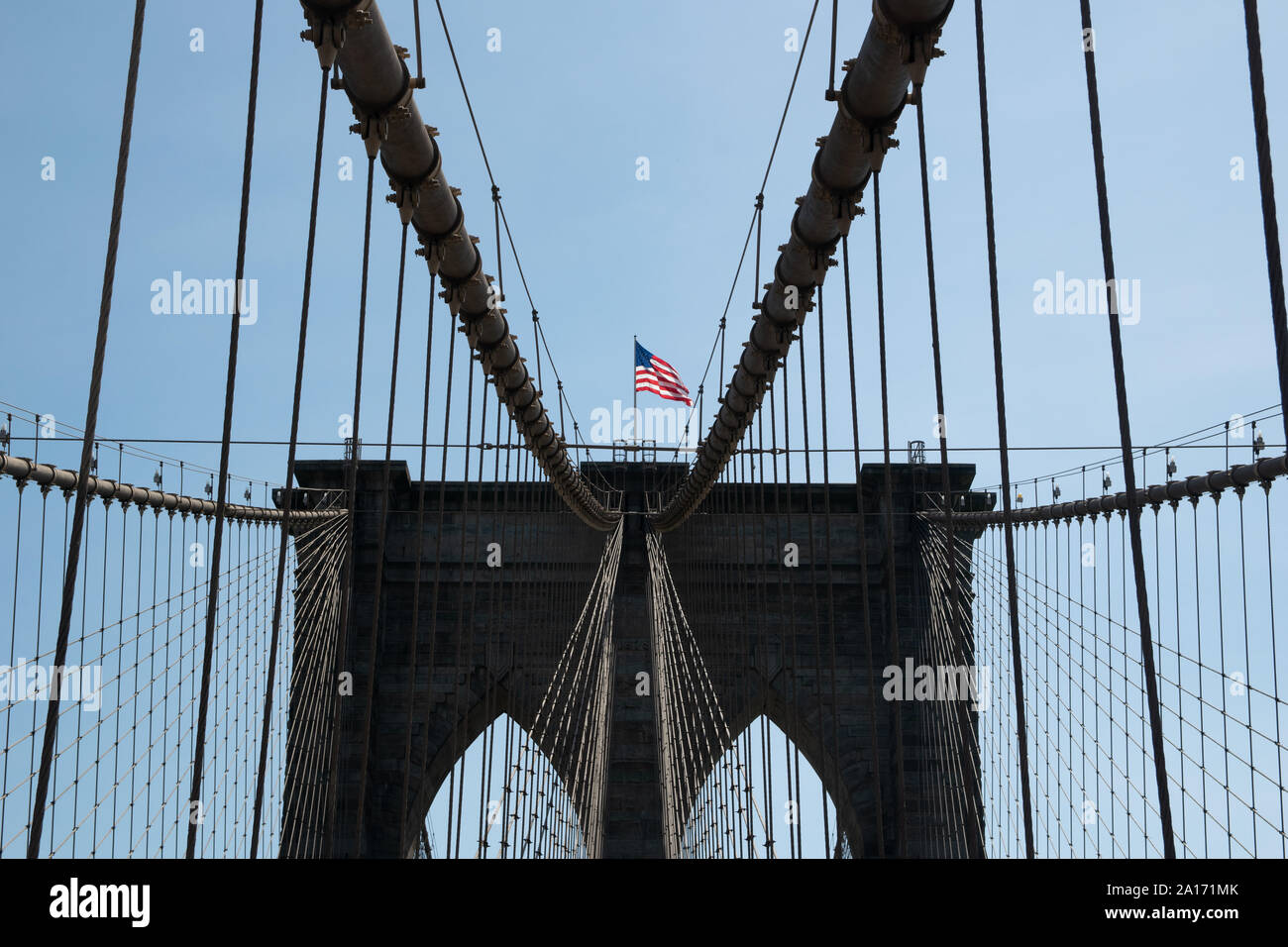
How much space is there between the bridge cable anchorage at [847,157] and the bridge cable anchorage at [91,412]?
2.24 metres

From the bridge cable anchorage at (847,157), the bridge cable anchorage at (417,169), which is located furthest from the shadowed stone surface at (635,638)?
the bridge cable anchorage at (847,157)

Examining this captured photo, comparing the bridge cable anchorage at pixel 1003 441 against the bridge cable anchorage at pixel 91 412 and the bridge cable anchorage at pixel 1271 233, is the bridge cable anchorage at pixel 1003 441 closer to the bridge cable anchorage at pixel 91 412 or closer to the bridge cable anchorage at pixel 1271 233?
the bridge cable anchorage at pixel 1271 233

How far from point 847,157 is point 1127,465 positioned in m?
2.60

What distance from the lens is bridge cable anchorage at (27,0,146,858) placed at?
2857mm

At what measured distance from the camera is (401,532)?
18.7 m

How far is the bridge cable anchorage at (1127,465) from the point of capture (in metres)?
2.80

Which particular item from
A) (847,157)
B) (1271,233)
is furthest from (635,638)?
(1271,233)

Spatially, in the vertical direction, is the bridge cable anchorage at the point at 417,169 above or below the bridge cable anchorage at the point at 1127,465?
above

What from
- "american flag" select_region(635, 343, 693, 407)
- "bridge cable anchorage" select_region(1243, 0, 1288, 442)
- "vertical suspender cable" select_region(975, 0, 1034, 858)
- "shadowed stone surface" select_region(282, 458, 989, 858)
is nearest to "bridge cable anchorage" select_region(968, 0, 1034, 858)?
"vertical suspender cable" select_region(975, 0, 1034, 858)

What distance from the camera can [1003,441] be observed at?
351 cm

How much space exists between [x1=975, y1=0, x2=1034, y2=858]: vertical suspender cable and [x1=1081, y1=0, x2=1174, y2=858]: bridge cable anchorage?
0.35 meters

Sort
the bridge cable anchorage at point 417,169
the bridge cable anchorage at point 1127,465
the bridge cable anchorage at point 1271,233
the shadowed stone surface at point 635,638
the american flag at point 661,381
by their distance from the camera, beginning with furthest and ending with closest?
the american flag at point 661,381, the shadowed stone surface at point 635,638, the bridge cable anchorage at point 417,169, the bridge cable anchorage at point 1127,465, the bridge cable anchorage at point 1271,233
